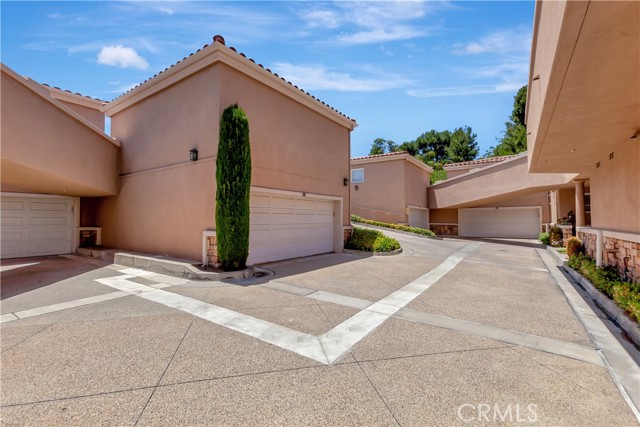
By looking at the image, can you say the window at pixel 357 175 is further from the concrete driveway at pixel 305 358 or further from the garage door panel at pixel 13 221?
the garage door panel at pixel 13 221

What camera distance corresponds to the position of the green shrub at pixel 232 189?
23.8ft

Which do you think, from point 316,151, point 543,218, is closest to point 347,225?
point 316,151

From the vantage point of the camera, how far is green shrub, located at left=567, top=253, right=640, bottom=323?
14.4 ft

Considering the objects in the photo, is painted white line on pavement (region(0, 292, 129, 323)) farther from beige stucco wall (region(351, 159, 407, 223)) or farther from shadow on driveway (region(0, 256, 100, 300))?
beige stucco wall (region(351, 159, 407, 223))

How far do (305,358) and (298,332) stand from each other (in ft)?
2.37

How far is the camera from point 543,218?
20203mm

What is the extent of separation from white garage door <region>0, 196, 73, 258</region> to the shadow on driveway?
648 millimetres

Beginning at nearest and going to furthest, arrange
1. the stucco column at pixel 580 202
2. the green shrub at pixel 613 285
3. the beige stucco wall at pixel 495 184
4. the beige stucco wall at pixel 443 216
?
the green shrub at pixel 613 285 → the stucco column at pixel 580 202 → the beige stucco wall at pixel 495 184 → the beige stucco wall at pixel 443 216

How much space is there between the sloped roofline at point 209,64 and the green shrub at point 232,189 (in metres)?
1.56

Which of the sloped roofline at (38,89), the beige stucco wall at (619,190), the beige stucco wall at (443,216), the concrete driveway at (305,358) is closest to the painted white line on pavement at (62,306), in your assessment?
the concrete driveway at (305,358)

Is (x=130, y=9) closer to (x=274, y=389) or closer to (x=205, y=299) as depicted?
(x=205, y=299)

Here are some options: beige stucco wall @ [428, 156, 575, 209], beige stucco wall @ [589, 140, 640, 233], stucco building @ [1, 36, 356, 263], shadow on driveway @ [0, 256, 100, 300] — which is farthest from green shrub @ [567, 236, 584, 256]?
shadow on driveway @ [0, 256, 100, 300]

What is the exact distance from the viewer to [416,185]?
2056cm

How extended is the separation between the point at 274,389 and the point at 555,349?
3347 mm
